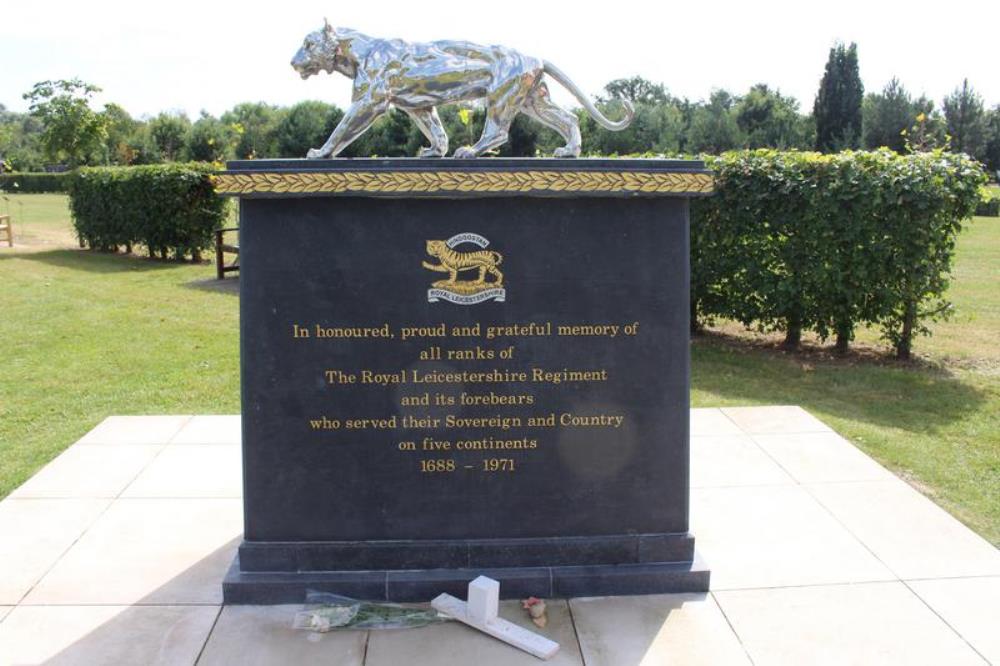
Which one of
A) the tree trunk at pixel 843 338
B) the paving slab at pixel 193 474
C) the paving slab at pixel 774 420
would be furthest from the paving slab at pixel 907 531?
the tree trunk at pixel 843 338

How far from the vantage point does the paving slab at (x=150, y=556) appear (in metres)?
4.23

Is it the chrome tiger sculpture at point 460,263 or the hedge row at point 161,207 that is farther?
the hedge row at point 161,207

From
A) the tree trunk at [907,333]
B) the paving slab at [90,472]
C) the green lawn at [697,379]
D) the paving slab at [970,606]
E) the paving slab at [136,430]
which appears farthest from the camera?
the tree trunk at [907,333]

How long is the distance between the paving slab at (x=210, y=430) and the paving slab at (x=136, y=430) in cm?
7

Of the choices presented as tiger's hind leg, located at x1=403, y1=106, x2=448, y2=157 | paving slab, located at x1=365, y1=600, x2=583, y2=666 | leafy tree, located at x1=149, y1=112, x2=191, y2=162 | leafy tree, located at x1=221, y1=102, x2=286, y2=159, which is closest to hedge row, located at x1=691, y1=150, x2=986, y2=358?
tiger's hind leg, located at x1=403, y1=106, x2=448, y2=157

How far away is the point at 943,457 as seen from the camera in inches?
253

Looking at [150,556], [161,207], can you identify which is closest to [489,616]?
[150,556]

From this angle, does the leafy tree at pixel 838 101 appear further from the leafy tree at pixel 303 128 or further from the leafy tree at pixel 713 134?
the leafy tree at pixel 303 128

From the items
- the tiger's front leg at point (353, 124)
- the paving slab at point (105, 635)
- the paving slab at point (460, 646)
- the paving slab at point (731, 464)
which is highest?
the tiger's front leg at point (353, 124)

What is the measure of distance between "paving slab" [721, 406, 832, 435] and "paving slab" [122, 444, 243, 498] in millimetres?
3901

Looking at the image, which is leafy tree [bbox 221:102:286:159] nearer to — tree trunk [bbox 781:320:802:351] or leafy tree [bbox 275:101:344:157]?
leafy tree [bbox 275:101:344:157]

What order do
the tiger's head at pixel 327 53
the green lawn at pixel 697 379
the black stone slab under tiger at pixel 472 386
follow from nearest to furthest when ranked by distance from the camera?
the black stone slab under tiger at pixel 472 386 < the tiger's head at pixel 327 53 < the green lawn at pixel 697 379

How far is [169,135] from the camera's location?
5803 centimetres

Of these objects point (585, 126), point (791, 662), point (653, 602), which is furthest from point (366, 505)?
point (585, 126)
